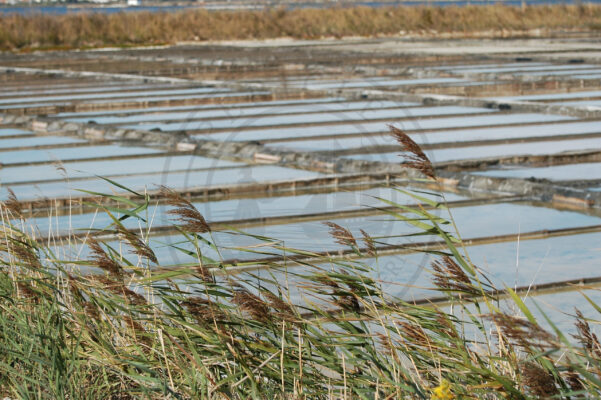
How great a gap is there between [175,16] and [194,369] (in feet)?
89.1

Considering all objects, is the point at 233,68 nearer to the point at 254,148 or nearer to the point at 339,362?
the point at 254,148

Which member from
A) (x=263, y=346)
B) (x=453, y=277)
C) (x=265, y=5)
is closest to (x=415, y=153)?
(x=453, y=277)

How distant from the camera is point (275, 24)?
91.7 ft

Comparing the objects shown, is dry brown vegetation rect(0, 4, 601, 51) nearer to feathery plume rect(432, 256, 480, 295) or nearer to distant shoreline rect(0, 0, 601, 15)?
distant shoreline rect(0, 0, 601, 15)

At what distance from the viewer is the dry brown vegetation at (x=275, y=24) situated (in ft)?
82.6

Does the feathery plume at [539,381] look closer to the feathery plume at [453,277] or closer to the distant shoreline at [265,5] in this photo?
the feathery plume at [453,277]

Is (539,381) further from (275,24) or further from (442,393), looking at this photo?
(275,24)

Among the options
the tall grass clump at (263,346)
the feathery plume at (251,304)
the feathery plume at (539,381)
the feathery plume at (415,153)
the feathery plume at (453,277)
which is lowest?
the tall grass clump at (263,346)

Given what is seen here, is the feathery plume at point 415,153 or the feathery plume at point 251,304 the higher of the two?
the feathery plume at point 415,153

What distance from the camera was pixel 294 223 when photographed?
16.9 ft

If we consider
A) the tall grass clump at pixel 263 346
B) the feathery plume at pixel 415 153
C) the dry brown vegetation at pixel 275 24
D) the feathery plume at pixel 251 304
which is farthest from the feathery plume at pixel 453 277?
the dry brown vegetation at pixel 275 24

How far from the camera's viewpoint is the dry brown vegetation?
25188mm

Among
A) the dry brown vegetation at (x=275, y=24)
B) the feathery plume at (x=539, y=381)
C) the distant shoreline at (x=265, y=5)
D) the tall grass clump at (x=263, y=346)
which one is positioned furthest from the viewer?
the distant shoreline at (x=265, y=5)

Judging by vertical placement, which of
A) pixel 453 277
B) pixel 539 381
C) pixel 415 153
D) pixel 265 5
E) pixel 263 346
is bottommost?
pixel 263 346
